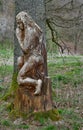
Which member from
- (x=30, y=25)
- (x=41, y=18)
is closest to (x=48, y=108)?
(x=30, y=25)

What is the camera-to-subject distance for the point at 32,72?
6.70 meters

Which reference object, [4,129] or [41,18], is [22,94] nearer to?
[4,129]

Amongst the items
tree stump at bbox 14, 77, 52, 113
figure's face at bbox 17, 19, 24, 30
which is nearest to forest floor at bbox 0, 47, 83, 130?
tree stump at bbox 14, 77, 52, 113

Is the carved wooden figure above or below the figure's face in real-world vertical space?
below

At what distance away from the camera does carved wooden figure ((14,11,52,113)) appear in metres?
6.61

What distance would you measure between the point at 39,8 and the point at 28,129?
288 cm

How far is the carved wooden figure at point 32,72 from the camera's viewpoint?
6.61m

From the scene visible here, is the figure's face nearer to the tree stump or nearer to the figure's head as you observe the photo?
the figure's head

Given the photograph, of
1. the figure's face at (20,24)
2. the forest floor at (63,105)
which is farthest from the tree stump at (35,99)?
the figure's face at (20,24)

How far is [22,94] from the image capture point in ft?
22.0

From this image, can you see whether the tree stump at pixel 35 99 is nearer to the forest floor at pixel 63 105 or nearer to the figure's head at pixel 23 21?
the forest floor at pixel 63 105

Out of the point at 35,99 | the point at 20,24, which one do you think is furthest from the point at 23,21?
the point at 35,99

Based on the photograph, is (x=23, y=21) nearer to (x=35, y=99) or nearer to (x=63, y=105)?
(x=35, y=99)

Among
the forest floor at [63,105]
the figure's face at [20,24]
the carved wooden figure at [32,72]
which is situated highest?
the figure's face at [20,24]
